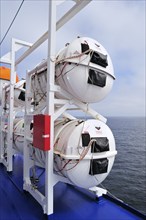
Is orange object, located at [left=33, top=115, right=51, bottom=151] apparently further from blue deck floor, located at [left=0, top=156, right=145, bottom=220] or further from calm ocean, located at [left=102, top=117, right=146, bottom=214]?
calm ocean, located at [left=102, top=117, right=146, bottom=214]

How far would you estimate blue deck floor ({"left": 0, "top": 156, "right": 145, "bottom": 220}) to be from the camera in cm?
204

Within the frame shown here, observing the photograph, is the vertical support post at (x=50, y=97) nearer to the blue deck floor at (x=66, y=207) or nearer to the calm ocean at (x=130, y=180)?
the blue deck floor at (x=66, y=207)

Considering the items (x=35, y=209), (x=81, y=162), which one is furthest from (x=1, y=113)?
(x=81, y=162)

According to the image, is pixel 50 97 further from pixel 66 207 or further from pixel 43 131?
pixel 66 207

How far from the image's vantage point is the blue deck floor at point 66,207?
2043 millimetres

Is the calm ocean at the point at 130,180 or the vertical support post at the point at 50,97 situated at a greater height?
the vertical support post at the point at 50,97

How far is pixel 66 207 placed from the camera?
7.38 feet

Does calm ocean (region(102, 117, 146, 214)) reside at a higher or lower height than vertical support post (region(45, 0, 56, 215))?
lower

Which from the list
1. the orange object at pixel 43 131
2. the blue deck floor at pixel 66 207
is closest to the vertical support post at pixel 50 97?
the orange object at pixel 43 131

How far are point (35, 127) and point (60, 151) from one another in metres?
0.50

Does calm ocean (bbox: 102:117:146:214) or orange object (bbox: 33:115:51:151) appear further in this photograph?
calm ocean (bbox: 102:117:146:214)

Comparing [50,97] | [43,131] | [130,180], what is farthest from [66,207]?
[130,180]

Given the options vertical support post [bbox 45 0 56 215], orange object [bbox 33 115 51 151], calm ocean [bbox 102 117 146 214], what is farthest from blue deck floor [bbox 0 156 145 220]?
calm ocean [bbox 102 117 146 214]

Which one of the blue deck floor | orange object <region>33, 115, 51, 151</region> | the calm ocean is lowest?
the calm ocean
